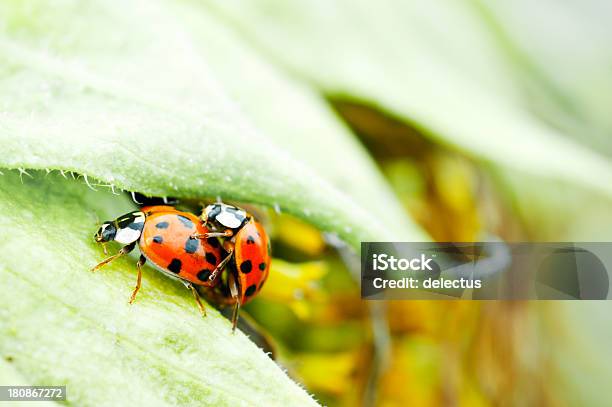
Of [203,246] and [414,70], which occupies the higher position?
[414,70]

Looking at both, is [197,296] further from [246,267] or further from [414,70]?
[414,70]

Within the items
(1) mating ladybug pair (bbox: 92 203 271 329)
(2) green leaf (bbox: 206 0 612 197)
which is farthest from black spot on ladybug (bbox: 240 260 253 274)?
(2) green leaf (bbox: 206 0 612 197)

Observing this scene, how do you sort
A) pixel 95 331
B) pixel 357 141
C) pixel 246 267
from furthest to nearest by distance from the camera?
1. pixel 357 141
2. pixel 246 267
3. pixel 95 331

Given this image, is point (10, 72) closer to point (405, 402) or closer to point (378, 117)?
point (378, 117)

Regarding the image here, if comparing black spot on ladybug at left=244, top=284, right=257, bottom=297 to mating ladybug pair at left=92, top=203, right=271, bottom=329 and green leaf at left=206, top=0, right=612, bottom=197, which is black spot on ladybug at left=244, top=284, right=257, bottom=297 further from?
green leaf at left=206, top=0, right=612, bottom=197

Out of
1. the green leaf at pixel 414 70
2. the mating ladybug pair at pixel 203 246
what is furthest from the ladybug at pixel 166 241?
the green leaf at pixel 414 70

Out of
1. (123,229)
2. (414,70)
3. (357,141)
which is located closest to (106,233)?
(123,229)
